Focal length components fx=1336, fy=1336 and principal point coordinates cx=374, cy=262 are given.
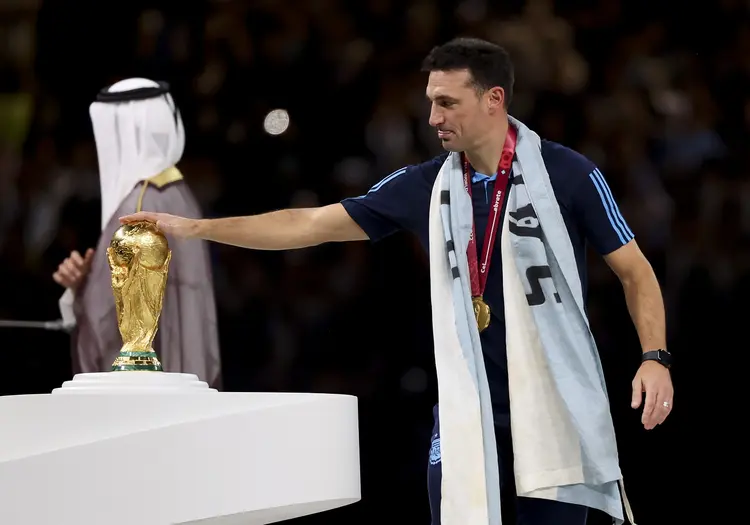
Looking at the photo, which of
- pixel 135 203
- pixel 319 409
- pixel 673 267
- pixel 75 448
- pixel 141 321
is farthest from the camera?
pixel 673 267

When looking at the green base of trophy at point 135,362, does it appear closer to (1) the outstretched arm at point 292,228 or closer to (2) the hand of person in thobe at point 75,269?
(1) the outstretched arm at point 292,228

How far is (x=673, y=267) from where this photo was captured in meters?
3.53

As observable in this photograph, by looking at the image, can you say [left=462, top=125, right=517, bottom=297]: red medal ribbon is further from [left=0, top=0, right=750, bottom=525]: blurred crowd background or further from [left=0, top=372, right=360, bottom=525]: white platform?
[left=0, top=0, right=750, bottom=525]: blurred crowd background

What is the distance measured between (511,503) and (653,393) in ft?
1.15

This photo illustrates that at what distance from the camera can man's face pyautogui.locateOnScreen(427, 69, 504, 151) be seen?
7.46 feet

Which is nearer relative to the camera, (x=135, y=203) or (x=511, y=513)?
(x=511, y=513)

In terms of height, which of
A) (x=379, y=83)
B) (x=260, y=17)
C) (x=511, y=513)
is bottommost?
(x=511, y=513)

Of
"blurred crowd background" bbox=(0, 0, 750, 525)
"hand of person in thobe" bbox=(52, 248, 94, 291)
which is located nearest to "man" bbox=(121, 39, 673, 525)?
"hand of person in thobe" bbox=(52, 248, 94, 291)

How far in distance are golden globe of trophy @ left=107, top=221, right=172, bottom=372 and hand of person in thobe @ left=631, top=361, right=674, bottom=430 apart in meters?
0.78

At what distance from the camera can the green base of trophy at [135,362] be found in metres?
2.14

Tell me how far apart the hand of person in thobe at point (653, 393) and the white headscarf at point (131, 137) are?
1588 millimetres

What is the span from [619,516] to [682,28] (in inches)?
72.7

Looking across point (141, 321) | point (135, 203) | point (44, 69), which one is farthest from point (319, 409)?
point (44, 69)

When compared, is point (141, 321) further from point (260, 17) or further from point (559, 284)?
point (260, 17)
